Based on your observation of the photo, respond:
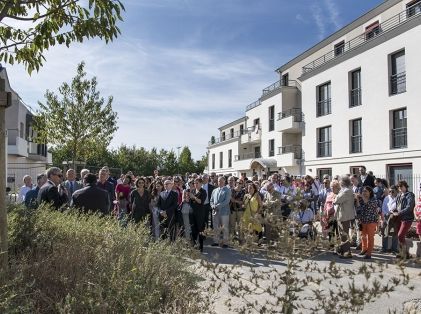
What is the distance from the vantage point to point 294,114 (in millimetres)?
32844

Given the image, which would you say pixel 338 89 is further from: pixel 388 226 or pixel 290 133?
pixel 388 226

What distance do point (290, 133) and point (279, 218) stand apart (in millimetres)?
31461

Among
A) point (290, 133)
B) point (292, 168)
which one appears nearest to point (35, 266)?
point (292, 168)

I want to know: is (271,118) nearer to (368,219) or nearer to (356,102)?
(356,102)

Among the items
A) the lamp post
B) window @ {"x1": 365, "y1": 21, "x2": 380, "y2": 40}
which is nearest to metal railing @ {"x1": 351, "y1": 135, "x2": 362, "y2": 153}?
window @ {"x1": 365, "y1": 21, "x2": 380, "y2": 40}

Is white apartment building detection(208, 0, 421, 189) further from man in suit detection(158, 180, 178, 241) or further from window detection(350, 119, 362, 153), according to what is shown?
man in suit detection(158, 180, 178, 241)

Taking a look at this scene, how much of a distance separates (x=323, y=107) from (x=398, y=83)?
728 cm

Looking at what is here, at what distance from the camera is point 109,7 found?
4863mm

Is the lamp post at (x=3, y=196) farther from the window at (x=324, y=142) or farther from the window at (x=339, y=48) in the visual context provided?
the window at (x=339, y=48)

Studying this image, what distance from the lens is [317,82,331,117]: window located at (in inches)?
1107

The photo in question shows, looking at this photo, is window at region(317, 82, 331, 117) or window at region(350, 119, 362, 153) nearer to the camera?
window at region(350, 119, 362, 153)

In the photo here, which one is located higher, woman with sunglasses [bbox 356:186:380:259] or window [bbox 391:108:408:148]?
window [bbox 391:108:408:148]

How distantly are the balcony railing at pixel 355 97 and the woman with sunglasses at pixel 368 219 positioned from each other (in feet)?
51.6

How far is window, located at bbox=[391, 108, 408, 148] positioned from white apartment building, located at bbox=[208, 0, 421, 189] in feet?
0.16
